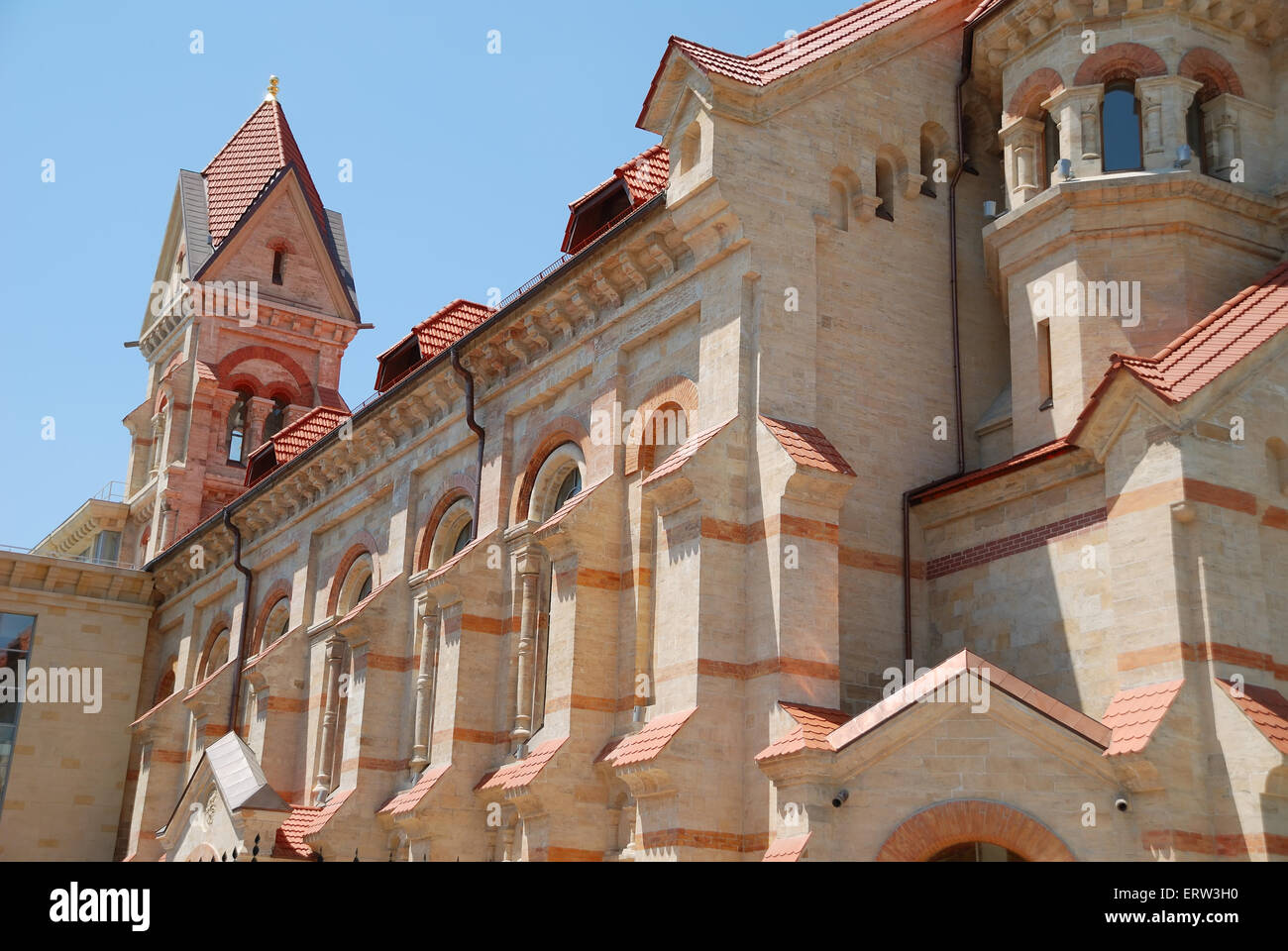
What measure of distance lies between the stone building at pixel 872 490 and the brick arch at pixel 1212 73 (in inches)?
4.6

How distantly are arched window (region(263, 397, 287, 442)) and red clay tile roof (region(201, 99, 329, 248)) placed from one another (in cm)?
567

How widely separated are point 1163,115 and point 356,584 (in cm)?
1935

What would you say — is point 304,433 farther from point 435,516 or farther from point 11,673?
point 435,516

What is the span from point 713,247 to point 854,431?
342 cm

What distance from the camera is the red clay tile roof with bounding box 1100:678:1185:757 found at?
16.7 meters

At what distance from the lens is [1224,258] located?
71.5 feet

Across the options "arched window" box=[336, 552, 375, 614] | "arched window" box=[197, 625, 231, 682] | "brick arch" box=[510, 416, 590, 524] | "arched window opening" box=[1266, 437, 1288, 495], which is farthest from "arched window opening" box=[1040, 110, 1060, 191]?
"arched window" box=[197, 625, 231, 682]

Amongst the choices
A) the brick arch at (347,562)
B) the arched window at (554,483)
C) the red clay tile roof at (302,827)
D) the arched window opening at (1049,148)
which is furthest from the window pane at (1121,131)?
the red clay tile roof at (302,827)

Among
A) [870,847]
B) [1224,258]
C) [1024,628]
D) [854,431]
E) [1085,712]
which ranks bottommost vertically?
[870,847]

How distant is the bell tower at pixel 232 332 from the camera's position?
156ft

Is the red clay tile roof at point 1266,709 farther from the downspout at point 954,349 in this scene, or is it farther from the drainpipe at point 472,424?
the drainpipe at point 472,424

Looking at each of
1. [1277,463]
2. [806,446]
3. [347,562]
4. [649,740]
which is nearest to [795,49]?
[806,446]
